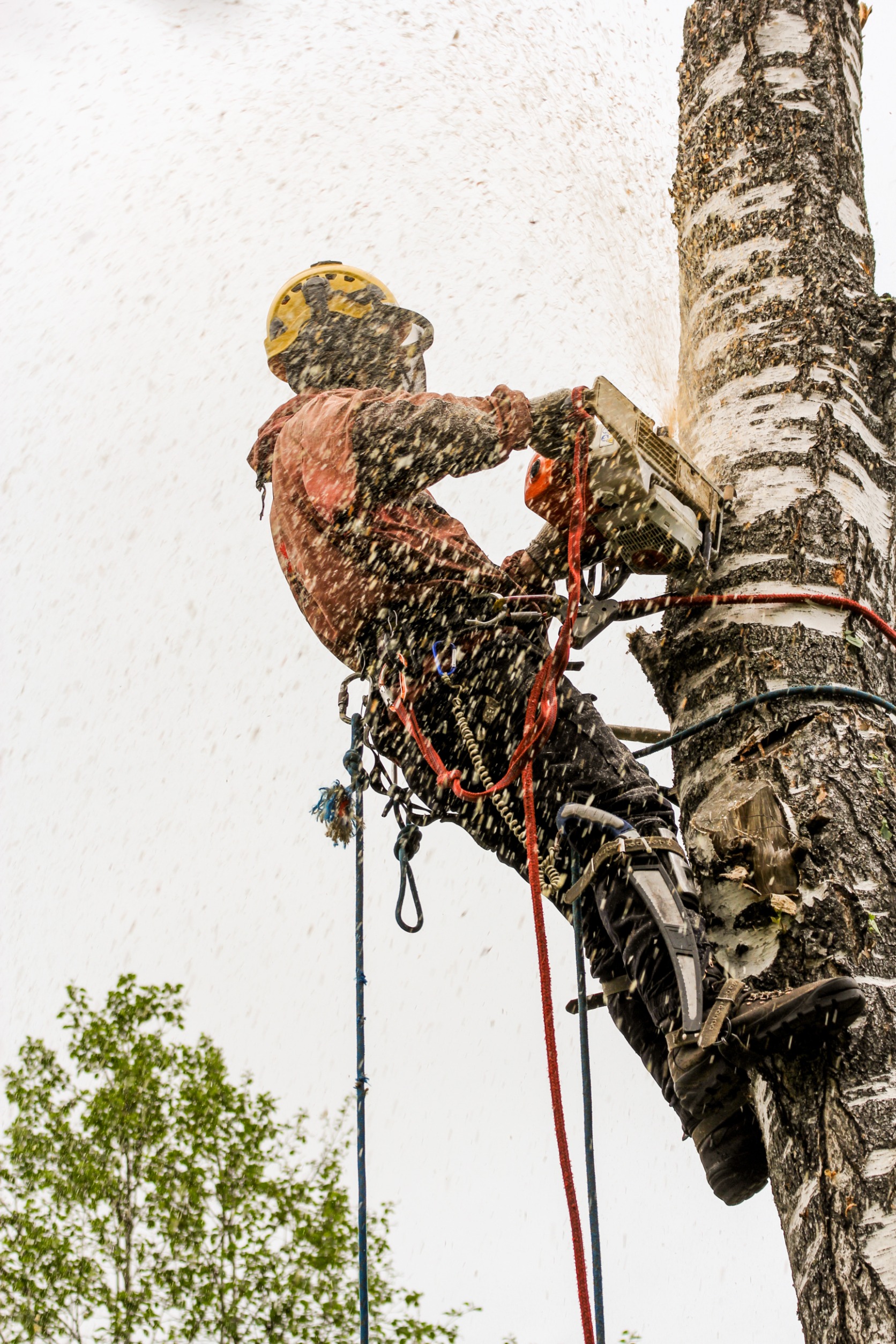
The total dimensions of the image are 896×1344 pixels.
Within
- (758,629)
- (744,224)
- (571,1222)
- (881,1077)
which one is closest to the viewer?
(881,1077)

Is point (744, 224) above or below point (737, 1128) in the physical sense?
above

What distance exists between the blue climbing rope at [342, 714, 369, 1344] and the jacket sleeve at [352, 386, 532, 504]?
654mm

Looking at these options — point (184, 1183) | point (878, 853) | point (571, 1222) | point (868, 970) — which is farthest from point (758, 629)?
point (184, 1183)

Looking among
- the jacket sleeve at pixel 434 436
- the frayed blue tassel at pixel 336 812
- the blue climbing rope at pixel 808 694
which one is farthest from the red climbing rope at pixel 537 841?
the frayed blue tassel at pixel 336 812

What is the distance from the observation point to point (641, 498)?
2717 millimetres

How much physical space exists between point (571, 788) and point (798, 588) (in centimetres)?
61

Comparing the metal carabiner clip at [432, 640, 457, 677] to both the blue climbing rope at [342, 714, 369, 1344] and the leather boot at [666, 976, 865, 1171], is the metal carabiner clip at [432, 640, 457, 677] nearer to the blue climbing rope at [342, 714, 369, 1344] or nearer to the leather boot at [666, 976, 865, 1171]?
the blue climbing rope at [342, 714, 369, 1344]

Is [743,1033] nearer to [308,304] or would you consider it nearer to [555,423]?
[555,423]

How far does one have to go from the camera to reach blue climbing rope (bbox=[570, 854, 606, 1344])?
2303 millimetres

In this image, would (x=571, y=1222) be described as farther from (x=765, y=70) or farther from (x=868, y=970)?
(x=765, y=70)

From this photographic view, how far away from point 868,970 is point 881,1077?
0.18 metres

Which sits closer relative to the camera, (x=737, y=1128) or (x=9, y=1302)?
(x=737, y=1128)

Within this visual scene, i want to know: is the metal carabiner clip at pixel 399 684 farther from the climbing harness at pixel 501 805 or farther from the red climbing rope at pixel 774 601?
the red climbing rope at pixel 774 601

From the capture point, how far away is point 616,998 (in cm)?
275
